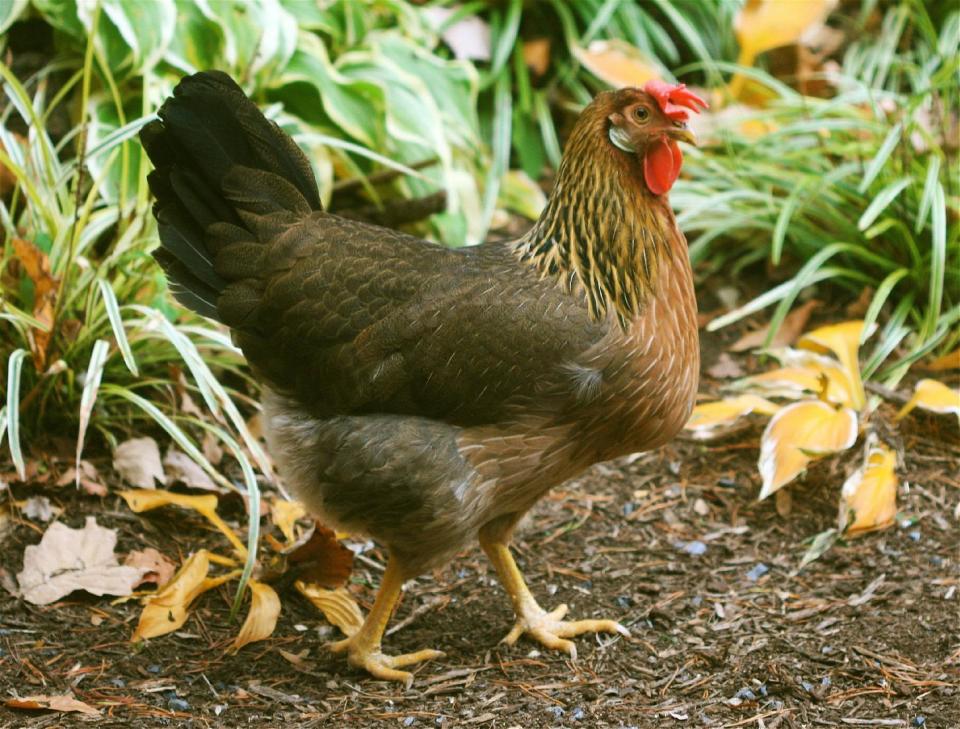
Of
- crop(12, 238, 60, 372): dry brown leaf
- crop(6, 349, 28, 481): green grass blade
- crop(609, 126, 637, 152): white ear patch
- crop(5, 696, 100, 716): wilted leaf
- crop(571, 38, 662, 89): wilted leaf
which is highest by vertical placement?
crop(609, 126, 637, 152): white ear patch

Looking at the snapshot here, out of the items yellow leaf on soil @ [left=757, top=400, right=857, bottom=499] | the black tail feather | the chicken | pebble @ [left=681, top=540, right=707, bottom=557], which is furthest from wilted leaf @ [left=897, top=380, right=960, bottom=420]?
the black tail feather

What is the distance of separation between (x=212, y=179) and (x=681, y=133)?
1.35m

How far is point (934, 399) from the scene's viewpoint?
14.2 feet

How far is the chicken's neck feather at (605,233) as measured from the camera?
322 cm

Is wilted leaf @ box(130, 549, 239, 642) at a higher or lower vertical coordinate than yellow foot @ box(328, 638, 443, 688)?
higher

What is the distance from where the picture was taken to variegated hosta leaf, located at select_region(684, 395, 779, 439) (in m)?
4.39

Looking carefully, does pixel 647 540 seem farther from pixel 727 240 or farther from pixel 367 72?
pixel 367 72

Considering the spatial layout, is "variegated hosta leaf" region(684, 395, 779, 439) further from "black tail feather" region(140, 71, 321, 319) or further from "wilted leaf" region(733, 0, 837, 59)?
"wilted leaf" region(733, 0, 837, 59)

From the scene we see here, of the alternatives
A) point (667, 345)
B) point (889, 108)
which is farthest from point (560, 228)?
point (889, 108)

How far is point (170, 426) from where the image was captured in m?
3.65

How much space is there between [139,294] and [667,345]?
6.72 ft

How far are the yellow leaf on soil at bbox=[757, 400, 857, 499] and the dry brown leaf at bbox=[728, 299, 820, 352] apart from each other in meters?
0.84

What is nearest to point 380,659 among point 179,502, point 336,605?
point 336,605

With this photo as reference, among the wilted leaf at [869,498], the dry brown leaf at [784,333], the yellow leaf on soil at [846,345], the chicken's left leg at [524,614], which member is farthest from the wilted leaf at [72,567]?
the dry brown leaf at [784,333]
